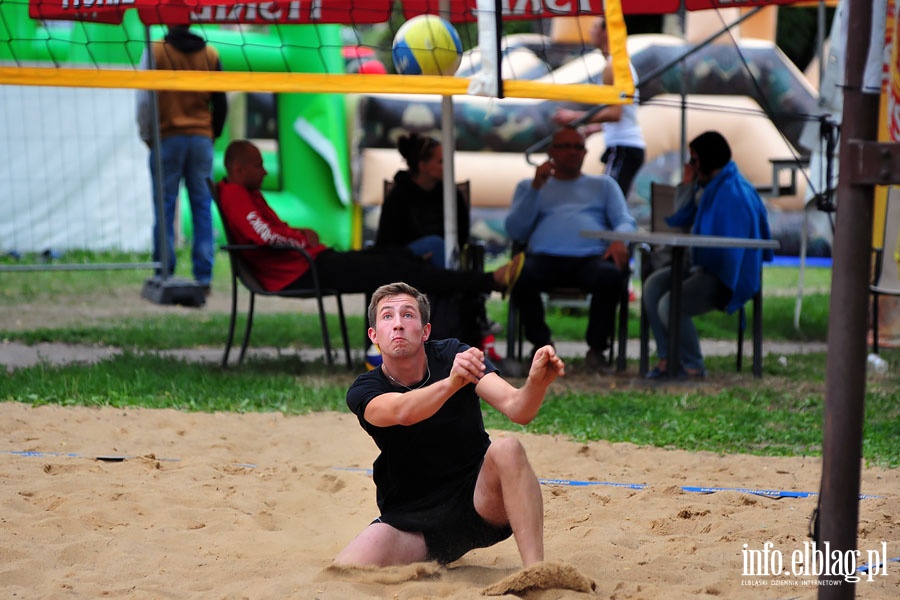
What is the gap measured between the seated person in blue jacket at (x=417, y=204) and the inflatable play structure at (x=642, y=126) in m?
5.42

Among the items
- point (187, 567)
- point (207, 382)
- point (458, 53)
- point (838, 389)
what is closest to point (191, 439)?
point (207, 382)

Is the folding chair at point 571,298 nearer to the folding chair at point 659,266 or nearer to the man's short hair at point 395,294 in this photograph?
the folding chair at point 659,266

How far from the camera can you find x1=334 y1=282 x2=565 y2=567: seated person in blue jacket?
10.7 feet

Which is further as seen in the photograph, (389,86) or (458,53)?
(458,53)

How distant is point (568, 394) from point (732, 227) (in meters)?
1.52

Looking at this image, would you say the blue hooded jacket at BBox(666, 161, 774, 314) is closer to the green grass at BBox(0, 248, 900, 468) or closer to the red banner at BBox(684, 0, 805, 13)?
the green grass at BBox(0, 248, 900, 468)

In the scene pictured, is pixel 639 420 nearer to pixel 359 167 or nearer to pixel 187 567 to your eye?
pixel 187 567

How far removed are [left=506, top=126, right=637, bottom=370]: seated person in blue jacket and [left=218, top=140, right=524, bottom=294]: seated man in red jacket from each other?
54cm

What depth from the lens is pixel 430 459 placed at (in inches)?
136

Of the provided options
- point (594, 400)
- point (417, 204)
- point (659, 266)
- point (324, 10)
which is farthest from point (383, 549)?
point (324, 10)

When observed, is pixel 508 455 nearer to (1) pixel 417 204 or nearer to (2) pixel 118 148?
(1) pixel 417 204

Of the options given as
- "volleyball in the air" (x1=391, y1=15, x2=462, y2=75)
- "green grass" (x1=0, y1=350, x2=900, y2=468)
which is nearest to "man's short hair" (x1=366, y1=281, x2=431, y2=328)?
"green grass" (x1=0, y1=350, x2=900, y2=468)

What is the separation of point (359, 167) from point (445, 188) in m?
6.35

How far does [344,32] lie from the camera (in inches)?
682
